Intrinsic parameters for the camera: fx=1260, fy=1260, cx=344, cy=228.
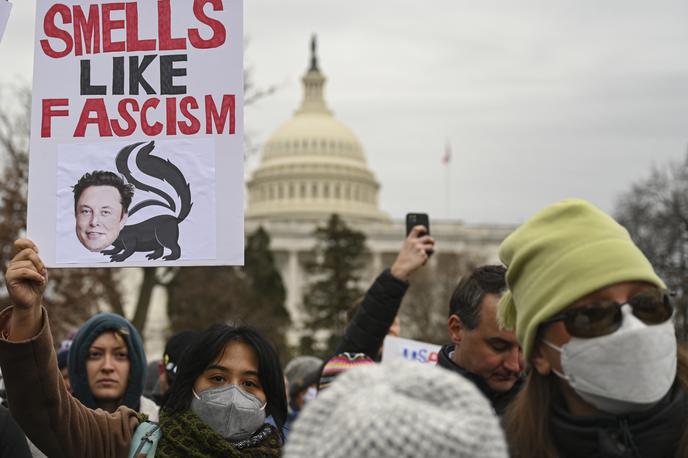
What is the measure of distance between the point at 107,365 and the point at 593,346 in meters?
2.82

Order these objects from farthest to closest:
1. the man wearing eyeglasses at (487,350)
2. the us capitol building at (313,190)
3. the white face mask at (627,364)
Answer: the us capitol building at (313,190) < the man wearing eyeglasses at (487,350) < the white face mask at (627,364)

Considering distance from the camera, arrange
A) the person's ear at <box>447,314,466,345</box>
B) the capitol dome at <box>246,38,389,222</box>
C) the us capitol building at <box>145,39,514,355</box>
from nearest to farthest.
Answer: the person's ear at <box>447,314,466,345</box> → the us capitol building at <box>145,39,514,355</box> → the capitol dome at <box>246,38,389,222</box>

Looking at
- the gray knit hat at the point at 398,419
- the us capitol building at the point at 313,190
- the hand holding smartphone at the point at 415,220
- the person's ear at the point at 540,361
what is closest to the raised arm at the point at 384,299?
the hand holding smartphone at the point at 415,220

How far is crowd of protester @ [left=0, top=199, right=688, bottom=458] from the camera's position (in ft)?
6.48

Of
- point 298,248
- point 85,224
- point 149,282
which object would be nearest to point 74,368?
point 85,224

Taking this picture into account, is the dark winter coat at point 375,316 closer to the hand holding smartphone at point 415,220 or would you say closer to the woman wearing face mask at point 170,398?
the hand holding smartphone at point 415,220

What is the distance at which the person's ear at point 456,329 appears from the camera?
13.8ft

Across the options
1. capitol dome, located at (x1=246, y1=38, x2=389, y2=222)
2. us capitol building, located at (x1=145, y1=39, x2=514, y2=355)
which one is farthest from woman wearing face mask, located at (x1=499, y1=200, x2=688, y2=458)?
capitol dome, located at (x1=246, y1=38, x2=389, y2=222)

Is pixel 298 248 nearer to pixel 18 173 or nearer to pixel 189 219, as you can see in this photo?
pixel 18 173

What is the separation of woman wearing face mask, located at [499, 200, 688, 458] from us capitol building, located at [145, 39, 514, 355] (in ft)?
327

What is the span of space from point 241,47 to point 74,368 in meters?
1.67

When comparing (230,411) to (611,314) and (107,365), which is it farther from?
(107,365)

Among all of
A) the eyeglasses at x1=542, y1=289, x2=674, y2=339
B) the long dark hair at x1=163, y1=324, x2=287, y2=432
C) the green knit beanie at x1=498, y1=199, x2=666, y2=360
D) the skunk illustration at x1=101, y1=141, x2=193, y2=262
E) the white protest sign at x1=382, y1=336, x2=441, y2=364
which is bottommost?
the white protest sign at x1=382, y1=336, x2=441, y2=364

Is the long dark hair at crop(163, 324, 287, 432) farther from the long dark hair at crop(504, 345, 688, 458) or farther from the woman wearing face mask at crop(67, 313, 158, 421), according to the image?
the woman wearing face mask at crop(67, 313, 158, 421)
